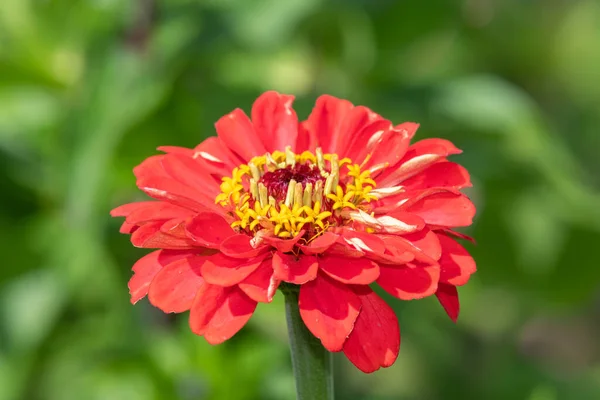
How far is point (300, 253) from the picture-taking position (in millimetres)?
1006

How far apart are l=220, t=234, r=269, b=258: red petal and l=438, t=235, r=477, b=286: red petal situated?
0.22 meters

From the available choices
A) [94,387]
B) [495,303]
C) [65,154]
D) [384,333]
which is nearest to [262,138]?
[384,333]

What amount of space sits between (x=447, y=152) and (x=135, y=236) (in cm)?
43

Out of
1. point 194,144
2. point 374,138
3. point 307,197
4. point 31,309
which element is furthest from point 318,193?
point 31,309

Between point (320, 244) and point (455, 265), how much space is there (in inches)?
6.8

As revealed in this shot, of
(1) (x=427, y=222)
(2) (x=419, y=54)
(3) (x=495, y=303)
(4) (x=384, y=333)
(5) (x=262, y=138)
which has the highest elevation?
(2) (x=419, y=54)

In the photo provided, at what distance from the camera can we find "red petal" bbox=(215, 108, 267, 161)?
1156 millimetres

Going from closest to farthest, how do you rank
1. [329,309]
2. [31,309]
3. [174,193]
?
[329,309] < [174,193] < [31,309]

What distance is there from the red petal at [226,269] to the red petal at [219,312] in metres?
0.03

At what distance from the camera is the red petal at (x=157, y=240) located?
0.93 metres

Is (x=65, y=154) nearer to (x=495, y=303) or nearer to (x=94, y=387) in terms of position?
(x=94, y=387)

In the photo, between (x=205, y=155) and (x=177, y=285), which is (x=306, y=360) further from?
(x=205, y=155)

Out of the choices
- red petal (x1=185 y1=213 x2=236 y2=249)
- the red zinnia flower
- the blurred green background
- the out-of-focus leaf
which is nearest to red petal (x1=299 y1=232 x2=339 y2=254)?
the red zinnia flower

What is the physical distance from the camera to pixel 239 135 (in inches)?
45.9
